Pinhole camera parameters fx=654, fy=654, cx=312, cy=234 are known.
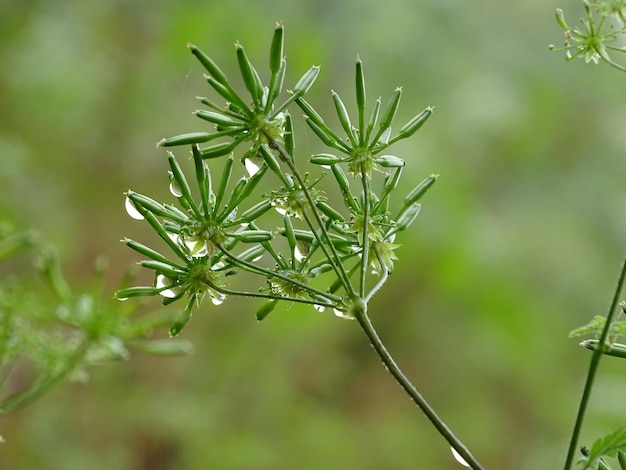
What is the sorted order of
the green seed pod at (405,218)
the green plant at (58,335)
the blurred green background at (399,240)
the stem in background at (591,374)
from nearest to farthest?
the stem in background at (591,374)
the green seed pod at (405,218)
the green plant at (58,335)
the blurred green background at (399,240)

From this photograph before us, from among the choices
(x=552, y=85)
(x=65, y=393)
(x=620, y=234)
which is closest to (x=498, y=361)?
(x=620, y=234)

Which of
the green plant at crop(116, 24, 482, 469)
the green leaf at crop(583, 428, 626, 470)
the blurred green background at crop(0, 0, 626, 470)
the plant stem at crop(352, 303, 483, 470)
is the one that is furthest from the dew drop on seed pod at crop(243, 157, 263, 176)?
the blurred green background at crop(0, 0, 626, 470)

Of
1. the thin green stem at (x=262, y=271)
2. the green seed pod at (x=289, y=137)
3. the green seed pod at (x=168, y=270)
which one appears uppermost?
the green seed pod at (x=289, y=137)

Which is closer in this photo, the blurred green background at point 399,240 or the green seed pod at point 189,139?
the green seed pod at point 189,139

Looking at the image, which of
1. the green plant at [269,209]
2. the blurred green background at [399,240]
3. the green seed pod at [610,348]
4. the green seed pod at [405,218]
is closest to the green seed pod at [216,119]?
the green plant at [269,209]

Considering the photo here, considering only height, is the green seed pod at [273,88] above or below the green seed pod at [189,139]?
above

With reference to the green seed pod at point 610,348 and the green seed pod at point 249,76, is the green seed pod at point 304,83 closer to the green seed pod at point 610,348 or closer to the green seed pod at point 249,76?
the green seed pod at point 249,76

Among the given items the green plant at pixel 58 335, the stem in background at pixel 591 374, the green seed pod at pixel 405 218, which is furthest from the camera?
the green plant at pixel 58 335
